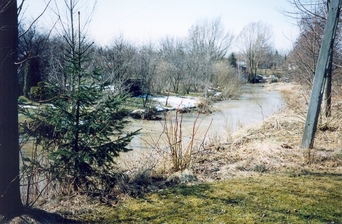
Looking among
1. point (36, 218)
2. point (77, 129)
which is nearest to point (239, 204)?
point (36, 218)

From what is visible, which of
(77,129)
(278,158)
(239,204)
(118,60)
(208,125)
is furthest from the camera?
(118,60)

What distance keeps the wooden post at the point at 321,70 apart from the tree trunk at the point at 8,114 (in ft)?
17.5

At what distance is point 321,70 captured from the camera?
5270mm

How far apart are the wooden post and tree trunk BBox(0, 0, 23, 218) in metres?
5.33

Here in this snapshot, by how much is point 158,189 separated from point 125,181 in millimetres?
606

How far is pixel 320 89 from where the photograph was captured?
5.29 m

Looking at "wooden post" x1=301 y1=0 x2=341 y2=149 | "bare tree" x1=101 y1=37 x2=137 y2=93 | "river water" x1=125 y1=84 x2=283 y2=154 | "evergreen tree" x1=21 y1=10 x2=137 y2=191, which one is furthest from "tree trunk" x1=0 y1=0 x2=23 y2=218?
"bare tree" x1=101 y1=37 x2=137 y2=93

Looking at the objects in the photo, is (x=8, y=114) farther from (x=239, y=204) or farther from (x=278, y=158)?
(x=278, y=158)

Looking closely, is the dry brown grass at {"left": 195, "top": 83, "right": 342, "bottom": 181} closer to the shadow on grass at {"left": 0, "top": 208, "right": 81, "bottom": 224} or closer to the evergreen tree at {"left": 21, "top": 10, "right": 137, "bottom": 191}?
the evergreen tree at {"left": 21, "top": 10, "right": 137, "bottom": 191}

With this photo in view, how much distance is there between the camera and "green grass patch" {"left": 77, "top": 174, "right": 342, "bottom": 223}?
119 inches

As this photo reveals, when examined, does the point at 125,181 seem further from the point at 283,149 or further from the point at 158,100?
the point at 158,100

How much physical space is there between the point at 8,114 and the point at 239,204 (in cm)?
299

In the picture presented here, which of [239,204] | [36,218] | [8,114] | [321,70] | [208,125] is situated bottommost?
[208,125]

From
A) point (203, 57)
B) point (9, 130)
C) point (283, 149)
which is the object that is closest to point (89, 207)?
point (9, 130)
